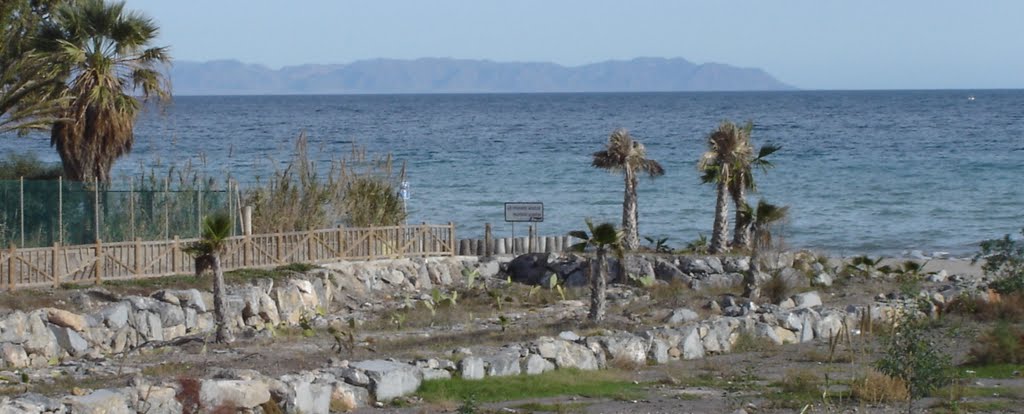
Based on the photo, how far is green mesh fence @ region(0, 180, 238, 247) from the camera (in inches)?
1189

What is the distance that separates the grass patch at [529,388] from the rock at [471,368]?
0.14m

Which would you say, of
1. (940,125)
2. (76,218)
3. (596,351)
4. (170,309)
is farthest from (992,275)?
(940,125)

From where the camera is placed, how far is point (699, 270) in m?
34.3

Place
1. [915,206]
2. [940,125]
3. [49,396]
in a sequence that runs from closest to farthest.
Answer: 1. [49,396]
2. [915,206]
3. [940,125]

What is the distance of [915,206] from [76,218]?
4136 cm

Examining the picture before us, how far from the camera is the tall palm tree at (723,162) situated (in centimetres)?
3609

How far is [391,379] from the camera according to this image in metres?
17.3

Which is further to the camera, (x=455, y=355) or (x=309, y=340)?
(x=309, y=340)

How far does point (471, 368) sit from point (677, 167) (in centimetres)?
6042

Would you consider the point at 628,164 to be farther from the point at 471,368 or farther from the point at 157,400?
the point at 157,400

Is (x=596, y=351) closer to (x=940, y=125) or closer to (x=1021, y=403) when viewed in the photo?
(x=1021, y=403)

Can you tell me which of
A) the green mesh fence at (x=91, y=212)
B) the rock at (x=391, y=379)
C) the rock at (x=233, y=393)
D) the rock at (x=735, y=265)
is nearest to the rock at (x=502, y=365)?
the rock at (x=391, y=379)

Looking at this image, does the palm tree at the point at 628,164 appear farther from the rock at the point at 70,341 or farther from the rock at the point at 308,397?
the rock at the point at 308,397

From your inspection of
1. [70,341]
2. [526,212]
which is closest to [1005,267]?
[526,212]
